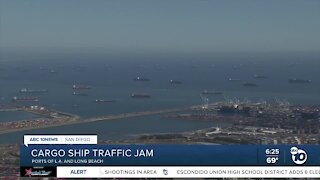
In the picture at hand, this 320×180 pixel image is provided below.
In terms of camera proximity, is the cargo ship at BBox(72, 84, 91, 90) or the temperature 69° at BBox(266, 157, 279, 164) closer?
the temperature 69° at BBox(266, 157, 279, 164)

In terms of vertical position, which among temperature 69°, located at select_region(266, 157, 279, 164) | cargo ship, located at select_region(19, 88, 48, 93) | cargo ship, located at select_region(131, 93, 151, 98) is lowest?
temperature 69°, located at select_region(266, 157, 279, 164)

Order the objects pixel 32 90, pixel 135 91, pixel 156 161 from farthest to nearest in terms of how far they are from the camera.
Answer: pixel 32 90 → pixel 135 91 → pixel 156 161

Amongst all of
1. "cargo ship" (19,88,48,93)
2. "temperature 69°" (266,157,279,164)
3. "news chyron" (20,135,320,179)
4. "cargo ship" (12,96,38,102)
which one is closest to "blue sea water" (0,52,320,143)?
"cargo ship" (12,96,38,102)

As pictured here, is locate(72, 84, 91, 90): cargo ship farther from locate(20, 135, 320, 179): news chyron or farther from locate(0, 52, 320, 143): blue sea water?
locate(20, 135, 320, 179): news chyron

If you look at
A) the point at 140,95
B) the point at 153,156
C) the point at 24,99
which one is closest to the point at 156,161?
the point at 153,156

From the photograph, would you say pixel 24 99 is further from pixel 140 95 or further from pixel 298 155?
pixel 298 155

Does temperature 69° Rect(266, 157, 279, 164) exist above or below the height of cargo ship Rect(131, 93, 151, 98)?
below

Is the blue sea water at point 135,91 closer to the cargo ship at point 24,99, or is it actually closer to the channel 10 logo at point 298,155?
the cargo ship at point 24,99

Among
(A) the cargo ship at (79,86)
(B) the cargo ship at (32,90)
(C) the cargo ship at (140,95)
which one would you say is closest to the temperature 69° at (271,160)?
(C) the cargo ship at (140,95)
